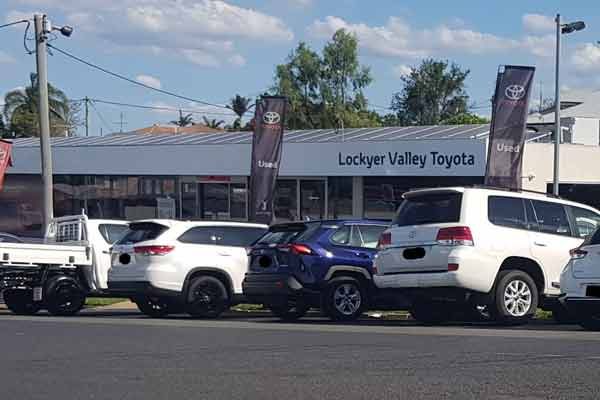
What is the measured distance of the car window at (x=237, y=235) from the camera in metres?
18.4

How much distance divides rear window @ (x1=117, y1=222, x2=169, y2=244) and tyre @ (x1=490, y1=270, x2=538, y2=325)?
6203 millimetres

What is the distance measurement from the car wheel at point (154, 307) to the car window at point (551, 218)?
703 centimetres

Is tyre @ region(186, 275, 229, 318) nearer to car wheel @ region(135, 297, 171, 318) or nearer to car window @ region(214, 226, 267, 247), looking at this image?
car window @ region(214, 226, 267, 247)

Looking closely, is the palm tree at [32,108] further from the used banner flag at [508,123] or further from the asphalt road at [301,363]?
the asphalt road at [301,363]

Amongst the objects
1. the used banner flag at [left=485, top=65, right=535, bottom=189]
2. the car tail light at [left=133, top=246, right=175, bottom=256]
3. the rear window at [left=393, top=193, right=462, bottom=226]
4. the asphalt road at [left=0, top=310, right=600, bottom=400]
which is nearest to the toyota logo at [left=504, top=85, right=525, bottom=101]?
the used banner flag at [left=485, top=65, right=535, bottom=189]

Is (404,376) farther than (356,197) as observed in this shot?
No

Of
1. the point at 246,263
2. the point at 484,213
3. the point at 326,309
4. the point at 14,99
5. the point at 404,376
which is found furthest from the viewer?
the point at 14,99

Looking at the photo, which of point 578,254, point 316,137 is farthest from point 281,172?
point 578,254

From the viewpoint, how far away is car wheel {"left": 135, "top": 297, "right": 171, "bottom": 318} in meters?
18.8

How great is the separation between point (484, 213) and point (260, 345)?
387 cm

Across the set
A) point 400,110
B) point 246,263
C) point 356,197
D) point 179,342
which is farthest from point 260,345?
point 400,110

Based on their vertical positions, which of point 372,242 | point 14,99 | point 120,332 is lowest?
point 120,332

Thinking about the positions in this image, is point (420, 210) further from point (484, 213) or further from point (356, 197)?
point (356, 197)

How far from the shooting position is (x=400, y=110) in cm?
8188
